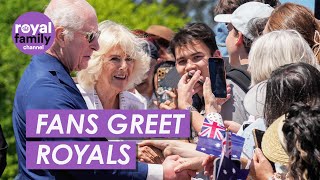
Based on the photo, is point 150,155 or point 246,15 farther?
point 246,15

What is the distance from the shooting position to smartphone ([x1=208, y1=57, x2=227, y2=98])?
5282 millimetres

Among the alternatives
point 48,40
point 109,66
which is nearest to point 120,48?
point 109,66

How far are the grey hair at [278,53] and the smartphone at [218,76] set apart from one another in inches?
29.1

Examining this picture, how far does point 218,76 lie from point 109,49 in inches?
32.2

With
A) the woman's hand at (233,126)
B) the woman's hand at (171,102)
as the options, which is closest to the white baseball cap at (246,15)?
the woman's hand at (171,102)

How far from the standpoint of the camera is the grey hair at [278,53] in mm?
4484

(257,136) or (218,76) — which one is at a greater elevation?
(218,76)

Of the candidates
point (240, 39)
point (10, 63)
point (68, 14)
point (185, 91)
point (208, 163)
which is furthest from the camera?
point (10, 63)

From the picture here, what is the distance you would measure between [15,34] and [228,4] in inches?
60.2

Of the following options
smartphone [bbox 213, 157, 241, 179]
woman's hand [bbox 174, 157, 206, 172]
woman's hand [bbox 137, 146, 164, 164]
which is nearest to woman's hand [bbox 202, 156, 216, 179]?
smartphone [bbox 213, 157, 241, 179]

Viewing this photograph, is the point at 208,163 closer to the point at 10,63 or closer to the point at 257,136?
the point at 257,136

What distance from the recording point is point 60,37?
478 centimetres

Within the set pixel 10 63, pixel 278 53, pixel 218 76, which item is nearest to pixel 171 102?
pixel 218 76

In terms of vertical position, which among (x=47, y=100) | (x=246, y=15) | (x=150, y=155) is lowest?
(x=150, y=155)
